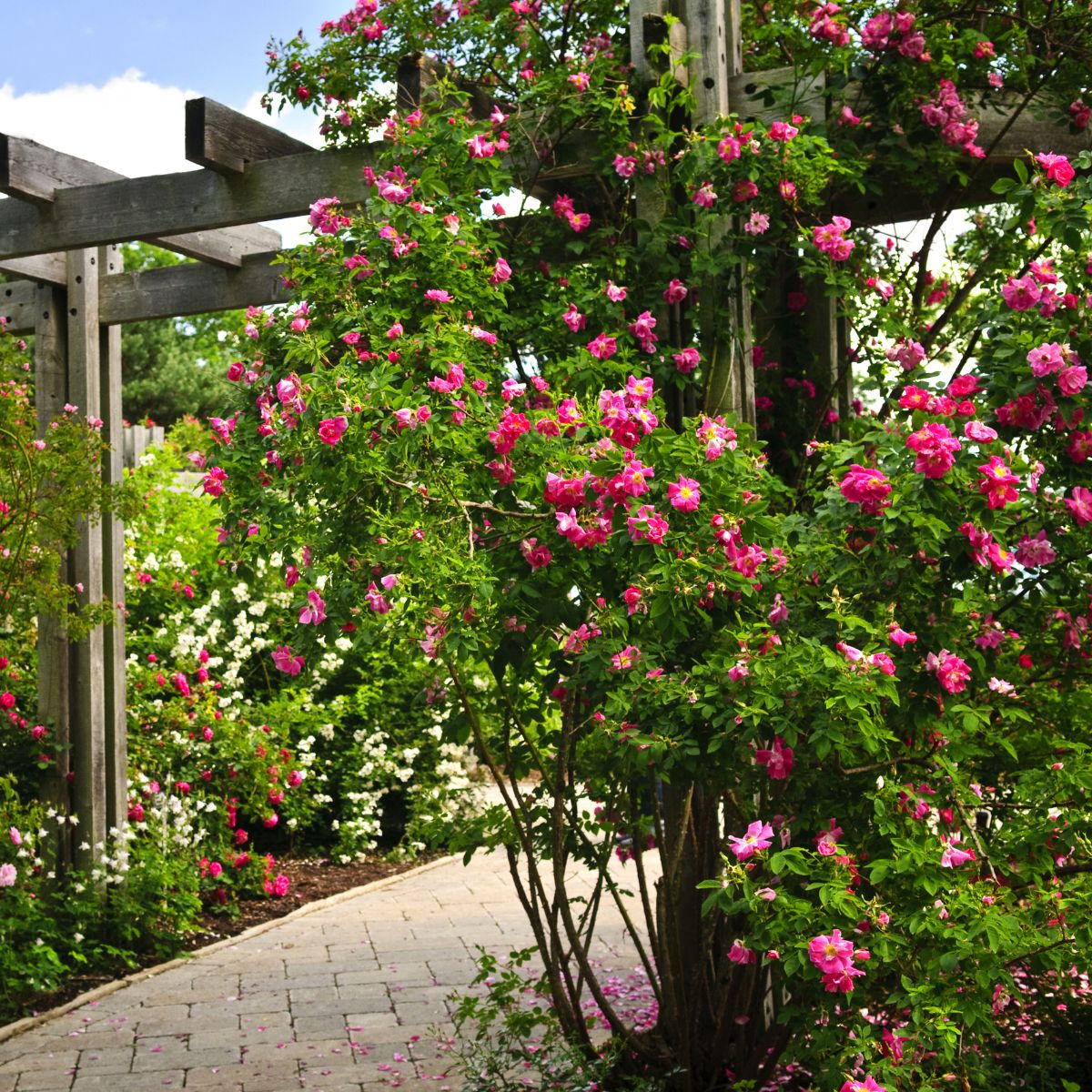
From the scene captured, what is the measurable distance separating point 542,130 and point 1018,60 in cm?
149

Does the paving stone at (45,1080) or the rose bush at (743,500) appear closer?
the rose bush at (743,500)

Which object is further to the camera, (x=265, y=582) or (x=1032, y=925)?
(x=265, y=582)

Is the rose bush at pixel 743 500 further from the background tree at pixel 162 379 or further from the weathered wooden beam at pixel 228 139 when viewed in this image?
the background tree at pixel 162 379

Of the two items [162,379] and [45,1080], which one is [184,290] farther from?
[162,379]

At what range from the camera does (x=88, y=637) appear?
19.3ft

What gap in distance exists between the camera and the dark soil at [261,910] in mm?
5164

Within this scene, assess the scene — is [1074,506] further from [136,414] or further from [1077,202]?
[136,414]

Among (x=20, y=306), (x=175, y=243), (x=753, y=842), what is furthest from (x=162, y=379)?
(x=753, y=842)

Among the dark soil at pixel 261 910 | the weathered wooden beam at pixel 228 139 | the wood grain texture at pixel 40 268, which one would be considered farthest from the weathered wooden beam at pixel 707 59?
the dark soil at pixel 261 910

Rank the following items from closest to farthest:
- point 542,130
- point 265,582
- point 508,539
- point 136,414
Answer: point 508,539 → point 542,130 → point 265,582 → point 136,414

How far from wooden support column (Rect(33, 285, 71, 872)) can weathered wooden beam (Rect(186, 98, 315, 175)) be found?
1.73 meters

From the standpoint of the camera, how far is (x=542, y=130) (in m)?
4.19

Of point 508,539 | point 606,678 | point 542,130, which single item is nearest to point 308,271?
point 542,130

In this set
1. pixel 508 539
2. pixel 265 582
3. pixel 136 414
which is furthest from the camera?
pixel 136 414
